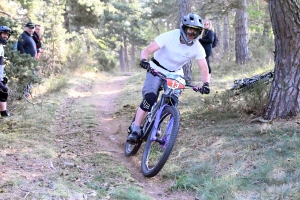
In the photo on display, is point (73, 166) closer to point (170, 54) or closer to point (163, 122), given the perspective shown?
point (163, 122)

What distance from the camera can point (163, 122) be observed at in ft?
14.6

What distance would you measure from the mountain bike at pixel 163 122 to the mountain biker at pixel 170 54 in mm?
126

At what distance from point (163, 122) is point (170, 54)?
95 cm

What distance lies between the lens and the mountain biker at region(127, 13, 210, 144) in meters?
4.27

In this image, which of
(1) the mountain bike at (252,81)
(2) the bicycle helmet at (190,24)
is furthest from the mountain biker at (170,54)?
(1) the mountain bike at (252,81)

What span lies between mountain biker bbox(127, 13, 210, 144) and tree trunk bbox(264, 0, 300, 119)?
4.34 ft

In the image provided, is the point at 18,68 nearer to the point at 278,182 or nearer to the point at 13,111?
the point at 13,111

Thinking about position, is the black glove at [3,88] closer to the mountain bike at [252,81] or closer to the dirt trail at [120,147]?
the dirt trail at [120,147]

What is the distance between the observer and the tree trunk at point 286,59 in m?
4.85

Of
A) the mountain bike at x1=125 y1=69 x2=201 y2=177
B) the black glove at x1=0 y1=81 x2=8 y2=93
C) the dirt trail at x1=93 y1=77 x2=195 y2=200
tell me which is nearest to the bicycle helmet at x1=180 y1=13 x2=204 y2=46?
the mountain bike at x1=125 y1=69 x2=201 y2=177

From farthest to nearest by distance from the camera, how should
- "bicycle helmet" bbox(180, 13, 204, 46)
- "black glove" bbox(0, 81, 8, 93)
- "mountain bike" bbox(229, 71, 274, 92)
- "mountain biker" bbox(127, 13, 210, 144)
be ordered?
→ "mountain bike" bbox(229, 71, 274, 92) < "black glove" bbox(0, 81, 8, 93) < "mountain biker" bbox(127, 13, 210, 144) < "bicycle helmet" bbox(180, 13, 204, 46)

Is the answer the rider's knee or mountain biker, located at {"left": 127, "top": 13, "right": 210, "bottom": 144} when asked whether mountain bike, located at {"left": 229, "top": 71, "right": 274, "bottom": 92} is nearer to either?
mountain biker, located at {"left": 127, "top": 13, "right": 210, "bottom": 144}

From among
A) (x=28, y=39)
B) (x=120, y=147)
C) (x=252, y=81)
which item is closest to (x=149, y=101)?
(x=120, y=147)

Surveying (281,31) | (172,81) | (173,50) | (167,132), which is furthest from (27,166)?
(281,31)
